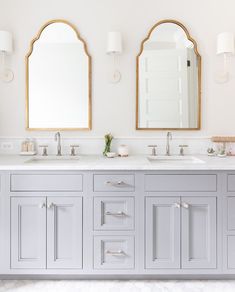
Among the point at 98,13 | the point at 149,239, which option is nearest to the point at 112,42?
the point at 98,13

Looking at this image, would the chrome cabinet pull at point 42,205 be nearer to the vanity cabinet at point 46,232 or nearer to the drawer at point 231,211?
the vanity cabinet at point 46,232

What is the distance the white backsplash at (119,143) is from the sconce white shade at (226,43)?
0.78 metres

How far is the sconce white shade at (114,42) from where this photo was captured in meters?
2.79

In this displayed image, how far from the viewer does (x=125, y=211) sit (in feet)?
7.63

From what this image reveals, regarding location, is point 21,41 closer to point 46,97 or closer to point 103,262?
point 46,97

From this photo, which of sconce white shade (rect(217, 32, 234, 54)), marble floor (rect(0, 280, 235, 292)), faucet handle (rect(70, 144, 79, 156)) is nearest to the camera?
marble floor (rect(0, 280, 235, 292))

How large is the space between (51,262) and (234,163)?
4.94 feet

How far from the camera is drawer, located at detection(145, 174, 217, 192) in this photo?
229cm

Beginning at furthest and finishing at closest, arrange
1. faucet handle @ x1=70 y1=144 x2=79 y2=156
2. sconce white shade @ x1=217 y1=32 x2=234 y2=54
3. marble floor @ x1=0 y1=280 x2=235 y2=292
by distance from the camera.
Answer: faucet handle @ x1=70 y1=144 x2=79 y2=156, sconce white shade @ x1=217 y1=32 x2=234 y2=54, marble floor @ x1=0 y1=280 x2=235 y2=292

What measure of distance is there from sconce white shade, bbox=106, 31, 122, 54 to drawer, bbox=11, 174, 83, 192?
1182 millimetres

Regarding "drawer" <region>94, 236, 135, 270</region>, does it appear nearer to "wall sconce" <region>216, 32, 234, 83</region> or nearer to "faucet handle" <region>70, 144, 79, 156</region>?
"faucet handle" <region>70, 144, 79, 156</region>

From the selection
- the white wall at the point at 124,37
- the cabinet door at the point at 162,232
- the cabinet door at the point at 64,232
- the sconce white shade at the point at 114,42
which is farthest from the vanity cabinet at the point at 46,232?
the sconce white shade at the point at 114,42

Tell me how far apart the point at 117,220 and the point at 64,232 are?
0.39 meters

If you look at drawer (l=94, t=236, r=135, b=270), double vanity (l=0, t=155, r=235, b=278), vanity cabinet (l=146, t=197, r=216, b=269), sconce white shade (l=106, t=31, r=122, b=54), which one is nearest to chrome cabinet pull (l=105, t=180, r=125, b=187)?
double vanity (l=0, t=155, r=235, b=278)
